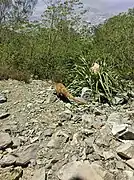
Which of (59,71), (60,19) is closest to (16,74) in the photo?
(59,71)

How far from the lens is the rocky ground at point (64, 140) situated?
387 centimetres

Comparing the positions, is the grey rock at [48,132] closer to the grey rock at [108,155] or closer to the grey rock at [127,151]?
the grey rock at [108,155]

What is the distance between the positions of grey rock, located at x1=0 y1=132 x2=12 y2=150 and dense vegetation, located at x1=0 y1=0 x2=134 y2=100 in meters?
1.77

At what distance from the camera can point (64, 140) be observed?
4.25m

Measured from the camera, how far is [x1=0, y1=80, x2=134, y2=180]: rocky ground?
12.7 feet

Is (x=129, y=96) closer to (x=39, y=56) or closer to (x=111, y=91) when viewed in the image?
(x=111, y=91)

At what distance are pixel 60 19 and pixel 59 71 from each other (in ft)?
6.74

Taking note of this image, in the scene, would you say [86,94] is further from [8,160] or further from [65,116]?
[8,160]

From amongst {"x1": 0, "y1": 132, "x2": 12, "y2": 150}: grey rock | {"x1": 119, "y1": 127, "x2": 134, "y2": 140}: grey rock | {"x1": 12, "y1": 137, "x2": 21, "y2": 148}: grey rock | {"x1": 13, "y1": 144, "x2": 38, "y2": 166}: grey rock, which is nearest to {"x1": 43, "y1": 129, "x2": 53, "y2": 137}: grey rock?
{"x1": 13, "y1": 144, "x2": 38, "y2": 166}: grey rock

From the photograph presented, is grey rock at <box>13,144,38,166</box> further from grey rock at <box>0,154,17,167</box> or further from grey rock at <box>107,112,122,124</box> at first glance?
grey rock at <box>107,112,122,124</box>

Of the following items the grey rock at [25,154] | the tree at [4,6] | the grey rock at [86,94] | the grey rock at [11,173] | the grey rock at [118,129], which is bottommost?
the grey rock at [11,173]

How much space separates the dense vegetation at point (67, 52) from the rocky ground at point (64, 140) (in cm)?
86

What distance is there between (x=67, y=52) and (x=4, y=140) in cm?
363

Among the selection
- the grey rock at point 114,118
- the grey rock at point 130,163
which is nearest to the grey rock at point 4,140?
the grey rock at point 114,118
